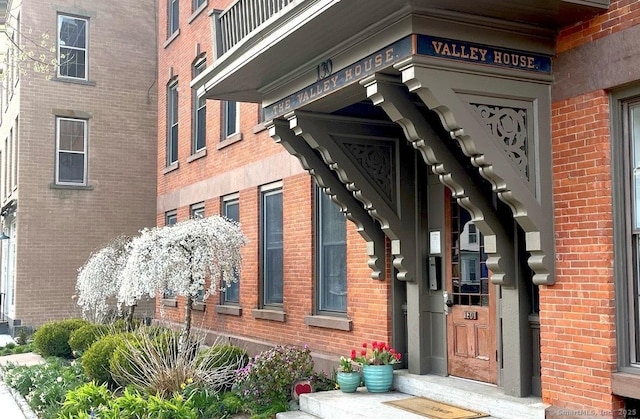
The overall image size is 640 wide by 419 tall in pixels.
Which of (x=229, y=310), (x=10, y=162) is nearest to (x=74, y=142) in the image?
(x=10, y=162)

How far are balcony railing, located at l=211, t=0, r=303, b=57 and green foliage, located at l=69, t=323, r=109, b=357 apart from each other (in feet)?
22.0

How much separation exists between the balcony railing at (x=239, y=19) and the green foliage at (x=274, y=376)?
12.5ft

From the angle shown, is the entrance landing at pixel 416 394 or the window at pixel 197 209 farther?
the window at pixel 197 209

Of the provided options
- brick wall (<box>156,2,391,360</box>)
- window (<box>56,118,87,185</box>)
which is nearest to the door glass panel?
brick wall (<box>156,2,391,360</box>)

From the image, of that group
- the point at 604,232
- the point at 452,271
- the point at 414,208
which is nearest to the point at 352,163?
the point at 414,208

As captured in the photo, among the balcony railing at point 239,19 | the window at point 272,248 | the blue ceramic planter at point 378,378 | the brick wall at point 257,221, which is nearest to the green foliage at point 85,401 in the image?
the blue ceramic planter at point 378,378

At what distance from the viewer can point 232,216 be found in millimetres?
13750

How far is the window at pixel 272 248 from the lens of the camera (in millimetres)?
11938

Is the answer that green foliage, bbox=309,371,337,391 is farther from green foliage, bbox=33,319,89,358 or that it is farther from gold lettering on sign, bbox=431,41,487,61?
green foliage, bbox=33,319,89,358

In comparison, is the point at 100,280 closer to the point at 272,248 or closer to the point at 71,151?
the point at 272,248

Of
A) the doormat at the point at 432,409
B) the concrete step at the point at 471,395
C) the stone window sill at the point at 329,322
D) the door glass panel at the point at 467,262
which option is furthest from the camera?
the stone window sill at the point at 329,322

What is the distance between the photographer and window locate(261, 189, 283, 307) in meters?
11.9

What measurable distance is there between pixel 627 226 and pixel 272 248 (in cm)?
710

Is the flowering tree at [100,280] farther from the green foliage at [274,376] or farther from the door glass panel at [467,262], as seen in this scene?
the door glass panel at [467,262]
